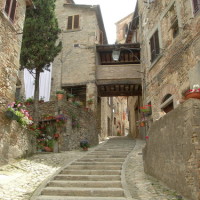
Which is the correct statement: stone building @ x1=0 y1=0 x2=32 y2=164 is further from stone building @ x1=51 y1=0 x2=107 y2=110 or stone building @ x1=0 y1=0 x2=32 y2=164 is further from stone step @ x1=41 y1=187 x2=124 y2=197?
stone building @ x1=51 y1=0 x2=107 y2=110

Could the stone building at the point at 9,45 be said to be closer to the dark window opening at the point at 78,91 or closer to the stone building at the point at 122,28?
the dark window opening at the point at 78,91

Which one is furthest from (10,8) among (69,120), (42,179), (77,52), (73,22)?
(73,22)

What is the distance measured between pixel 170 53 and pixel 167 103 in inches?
82.5

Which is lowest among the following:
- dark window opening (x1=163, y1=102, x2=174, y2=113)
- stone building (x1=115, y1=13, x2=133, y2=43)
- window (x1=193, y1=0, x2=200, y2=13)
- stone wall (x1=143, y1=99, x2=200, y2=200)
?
stone wall (x1=143, y1=99, x2=200, y2=200)

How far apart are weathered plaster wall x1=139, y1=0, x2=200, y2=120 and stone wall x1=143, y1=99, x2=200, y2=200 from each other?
3.05 meters

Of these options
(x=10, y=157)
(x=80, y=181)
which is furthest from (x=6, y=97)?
(x=80, y=181)

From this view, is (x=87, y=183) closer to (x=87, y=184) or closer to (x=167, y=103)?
(x=87, y=184)

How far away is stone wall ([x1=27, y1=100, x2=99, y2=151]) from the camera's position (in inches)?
402

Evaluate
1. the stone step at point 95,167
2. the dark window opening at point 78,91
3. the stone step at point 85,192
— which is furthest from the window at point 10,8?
the dark window opening at point 78,91

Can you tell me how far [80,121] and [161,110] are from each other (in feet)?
14.8

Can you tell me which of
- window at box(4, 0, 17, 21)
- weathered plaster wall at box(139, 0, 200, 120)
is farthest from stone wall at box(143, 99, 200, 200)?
window at box(4, 0, 17, 21)

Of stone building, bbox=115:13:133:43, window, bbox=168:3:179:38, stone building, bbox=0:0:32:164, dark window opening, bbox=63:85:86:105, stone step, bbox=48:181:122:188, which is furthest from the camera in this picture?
stone building, bbox=115:13:133:43

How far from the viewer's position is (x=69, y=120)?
1071 cm

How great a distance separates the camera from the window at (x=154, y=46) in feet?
33.6
